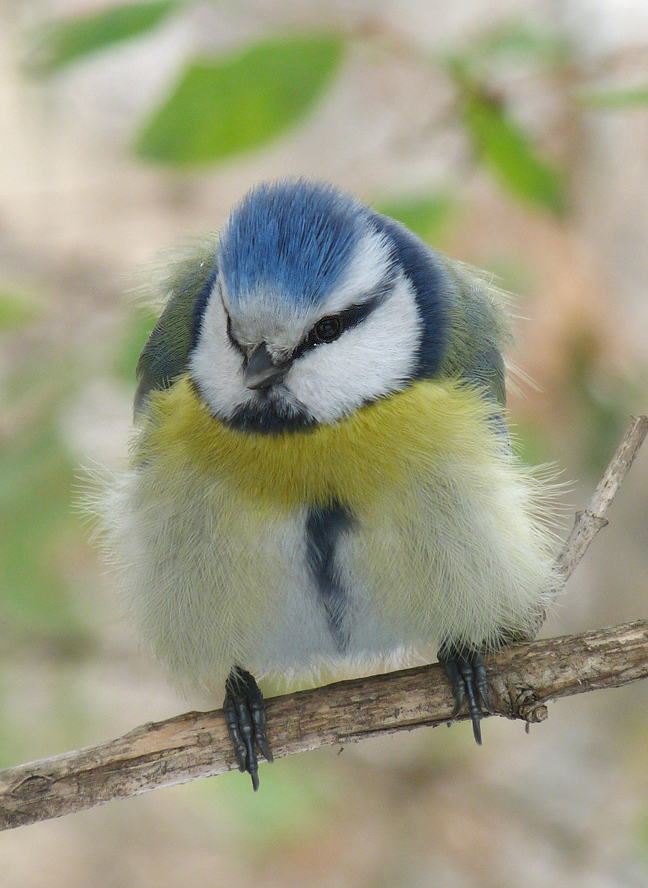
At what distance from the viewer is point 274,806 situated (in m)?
2.81

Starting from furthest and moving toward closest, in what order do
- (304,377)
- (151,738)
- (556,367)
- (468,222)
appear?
(468,222)
(556,367)
(151,738)
(304,377)

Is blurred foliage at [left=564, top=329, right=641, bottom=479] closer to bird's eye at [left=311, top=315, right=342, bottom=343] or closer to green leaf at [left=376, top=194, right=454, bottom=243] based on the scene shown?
green leaf at [left=376, top=194, right=454, bottom=243]

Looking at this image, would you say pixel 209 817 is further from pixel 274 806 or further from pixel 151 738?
pixel 151 738

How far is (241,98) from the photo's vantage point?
5.41 feet

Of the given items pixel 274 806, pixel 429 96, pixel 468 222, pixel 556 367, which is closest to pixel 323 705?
pixel 274 806

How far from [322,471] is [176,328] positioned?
1.64 ft

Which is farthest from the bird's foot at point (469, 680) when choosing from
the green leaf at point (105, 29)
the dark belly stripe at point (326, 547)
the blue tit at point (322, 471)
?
the green leaf at point (105, 29)

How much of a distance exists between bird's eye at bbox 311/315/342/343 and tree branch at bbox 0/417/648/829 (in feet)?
2.10

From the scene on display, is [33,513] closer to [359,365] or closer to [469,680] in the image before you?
[359,365]

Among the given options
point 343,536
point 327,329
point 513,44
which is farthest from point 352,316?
point 513,44

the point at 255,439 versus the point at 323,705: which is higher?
the point at 255,439

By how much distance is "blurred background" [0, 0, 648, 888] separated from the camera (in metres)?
1.81

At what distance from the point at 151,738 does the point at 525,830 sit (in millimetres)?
2613

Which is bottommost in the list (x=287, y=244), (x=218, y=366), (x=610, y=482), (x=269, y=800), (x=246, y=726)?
(x=269, y=800)
